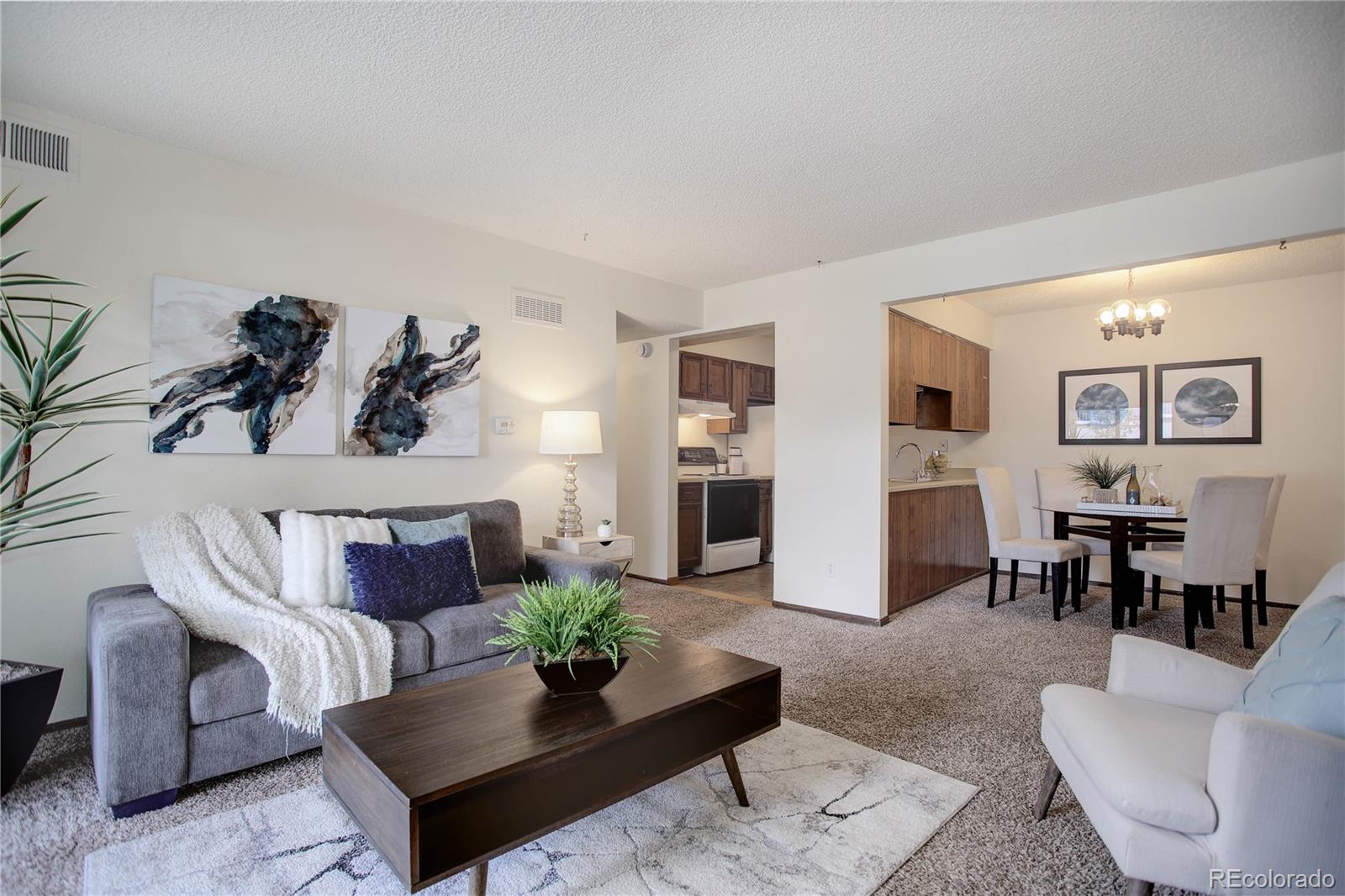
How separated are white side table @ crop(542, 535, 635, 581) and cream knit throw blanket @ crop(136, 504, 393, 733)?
156cm

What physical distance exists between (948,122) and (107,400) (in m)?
3.60

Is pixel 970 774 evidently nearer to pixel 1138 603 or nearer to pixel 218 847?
pixel 218 847

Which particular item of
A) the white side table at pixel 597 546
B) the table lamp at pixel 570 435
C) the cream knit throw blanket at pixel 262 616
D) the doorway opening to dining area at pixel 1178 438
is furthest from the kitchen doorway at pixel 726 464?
the cream knit throw blanket at pixel 262 616

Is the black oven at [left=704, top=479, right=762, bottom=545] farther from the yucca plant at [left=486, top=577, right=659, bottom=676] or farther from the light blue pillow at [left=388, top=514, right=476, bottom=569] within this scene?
A: the yucca plant at [left=486, top=577, right=659, bottom=676]

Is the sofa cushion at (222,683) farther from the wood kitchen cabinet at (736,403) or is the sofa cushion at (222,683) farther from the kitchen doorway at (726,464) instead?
the wood kitchen cabinet at (736,403)

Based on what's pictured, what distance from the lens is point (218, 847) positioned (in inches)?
72.4

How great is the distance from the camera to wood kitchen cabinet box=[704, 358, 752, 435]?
22.7 feet

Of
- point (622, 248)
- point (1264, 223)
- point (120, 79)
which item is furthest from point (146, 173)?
point (1264, 223)

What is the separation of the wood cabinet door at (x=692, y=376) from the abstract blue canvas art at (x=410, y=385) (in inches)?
105

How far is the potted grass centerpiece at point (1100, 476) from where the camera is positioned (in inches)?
193

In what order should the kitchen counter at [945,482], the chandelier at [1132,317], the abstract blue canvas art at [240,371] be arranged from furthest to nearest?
the kitchen counter at [945,482] < the chandelier at [1132,317] < the abstract blue canvas art at [240,371]

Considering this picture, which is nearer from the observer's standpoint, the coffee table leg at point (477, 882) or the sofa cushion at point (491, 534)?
the coffee table leg at point (477, 882)

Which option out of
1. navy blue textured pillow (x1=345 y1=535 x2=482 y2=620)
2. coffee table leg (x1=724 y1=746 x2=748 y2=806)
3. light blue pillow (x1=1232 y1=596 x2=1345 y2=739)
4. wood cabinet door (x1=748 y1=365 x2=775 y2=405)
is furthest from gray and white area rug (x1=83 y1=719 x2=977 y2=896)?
wood cabinet door (x1=748 y1=365 x2=775 y2=405)

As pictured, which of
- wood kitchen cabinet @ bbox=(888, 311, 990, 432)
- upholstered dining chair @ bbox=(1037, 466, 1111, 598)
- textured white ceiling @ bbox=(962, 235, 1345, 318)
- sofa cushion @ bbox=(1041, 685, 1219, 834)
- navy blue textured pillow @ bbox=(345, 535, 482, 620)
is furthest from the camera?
upholstered dining chair @ bbox=(1037, 466, 1111, 598)
